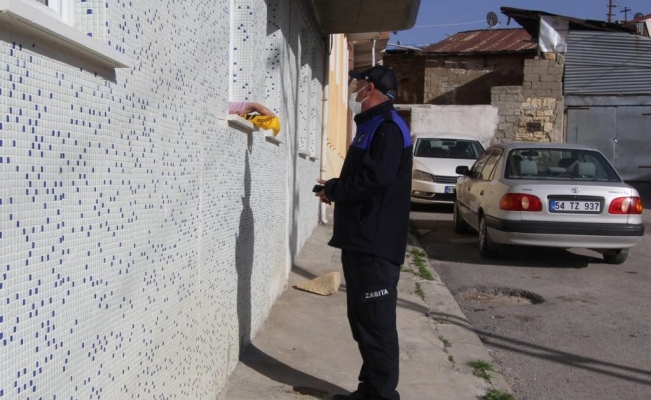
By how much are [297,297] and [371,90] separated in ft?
10.4

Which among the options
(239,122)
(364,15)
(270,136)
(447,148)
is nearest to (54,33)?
(239,122)

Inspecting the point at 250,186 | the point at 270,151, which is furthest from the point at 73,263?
→ the point at 270,151

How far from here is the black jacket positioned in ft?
12.6

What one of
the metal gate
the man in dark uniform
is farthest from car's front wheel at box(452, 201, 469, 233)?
the metal gate

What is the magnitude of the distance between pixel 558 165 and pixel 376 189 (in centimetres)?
657

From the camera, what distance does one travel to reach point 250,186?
16.0 ft

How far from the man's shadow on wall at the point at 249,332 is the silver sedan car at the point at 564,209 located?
493 cm

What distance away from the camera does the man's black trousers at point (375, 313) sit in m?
3.90

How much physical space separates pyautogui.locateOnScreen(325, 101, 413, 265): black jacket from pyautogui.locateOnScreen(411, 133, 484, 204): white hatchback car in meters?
10.6

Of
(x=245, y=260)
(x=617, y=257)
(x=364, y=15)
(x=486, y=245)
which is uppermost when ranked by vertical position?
(x=364, y=15)

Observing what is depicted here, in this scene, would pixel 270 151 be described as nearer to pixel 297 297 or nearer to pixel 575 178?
pixel 297 297

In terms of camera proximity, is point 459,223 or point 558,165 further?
point 459,223

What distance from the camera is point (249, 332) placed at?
5031mm

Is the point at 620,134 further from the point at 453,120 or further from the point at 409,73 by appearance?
the point at 409,73
